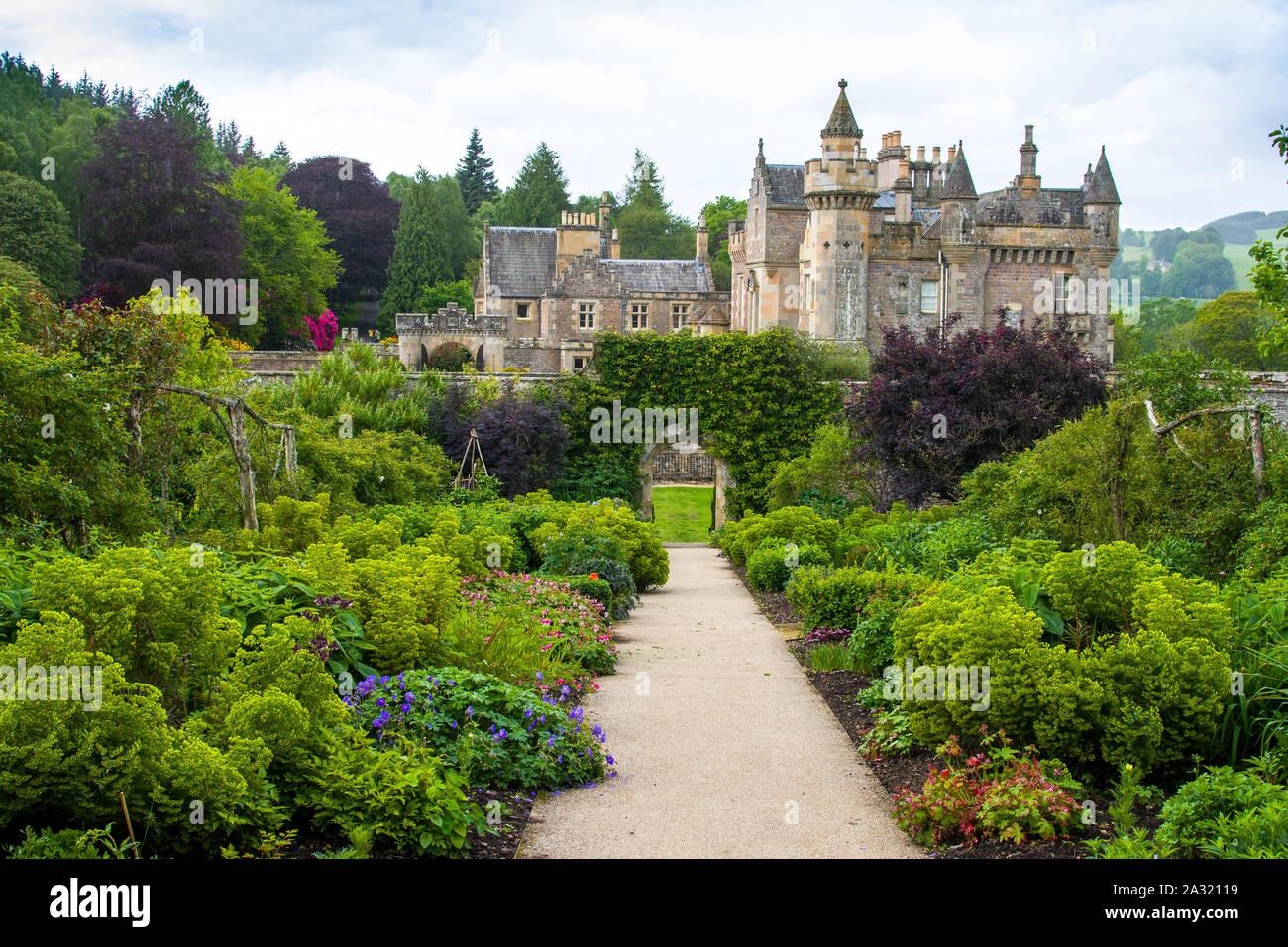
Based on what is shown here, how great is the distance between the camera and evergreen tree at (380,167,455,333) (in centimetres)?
6156

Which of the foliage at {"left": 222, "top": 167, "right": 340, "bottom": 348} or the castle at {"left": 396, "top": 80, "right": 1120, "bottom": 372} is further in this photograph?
the foliage at {"left": 222, "top": 167, "right": 340, "bottom": 348}

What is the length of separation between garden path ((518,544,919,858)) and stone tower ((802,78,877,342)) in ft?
82.1

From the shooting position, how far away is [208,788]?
518cm

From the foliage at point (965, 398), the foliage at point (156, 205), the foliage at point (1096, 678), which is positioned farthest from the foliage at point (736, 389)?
the foliage at point (1096, 678)

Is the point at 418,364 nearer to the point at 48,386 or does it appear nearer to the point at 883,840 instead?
the point at 48,386

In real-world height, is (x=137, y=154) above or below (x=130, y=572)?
above

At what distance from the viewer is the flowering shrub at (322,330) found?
47.9m

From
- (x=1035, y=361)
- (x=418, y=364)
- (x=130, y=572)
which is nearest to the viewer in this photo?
(x=130, y=572)

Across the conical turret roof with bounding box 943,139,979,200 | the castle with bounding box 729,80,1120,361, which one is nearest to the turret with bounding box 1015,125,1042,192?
the castle with bounding box 729,80,1120,361

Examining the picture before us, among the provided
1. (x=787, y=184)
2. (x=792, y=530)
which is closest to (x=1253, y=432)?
(x=792, y=530)

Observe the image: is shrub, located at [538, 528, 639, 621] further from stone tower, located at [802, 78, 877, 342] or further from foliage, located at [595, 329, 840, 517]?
stone tower, located at [802, 78, 877, 342]
